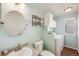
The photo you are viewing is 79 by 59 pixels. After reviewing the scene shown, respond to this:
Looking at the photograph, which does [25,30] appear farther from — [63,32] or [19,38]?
[63,32]

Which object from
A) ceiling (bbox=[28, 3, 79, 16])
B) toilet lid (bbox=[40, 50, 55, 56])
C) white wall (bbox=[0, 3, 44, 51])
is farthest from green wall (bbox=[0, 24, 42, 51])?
ceiling (bbox=[28, 3, 79, 16])

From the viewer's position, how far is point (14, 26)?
124 centimetres

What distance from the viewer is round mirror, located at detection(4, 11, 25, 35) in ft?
3.86

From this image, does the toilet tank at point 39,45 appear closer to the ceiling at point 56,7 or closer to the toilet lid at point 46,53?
the toilet lid at point 46,53

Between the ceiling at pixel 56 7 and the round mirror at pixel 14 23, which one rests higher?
the ceiling at pixel 56 7

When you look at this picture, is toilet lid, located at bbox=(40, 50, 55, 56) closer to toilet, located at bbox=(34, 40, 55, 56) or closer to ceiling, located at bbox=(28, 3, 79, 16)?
toilet, located at bbox=(34, 40, 55, 56)

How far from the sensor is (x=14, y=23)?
1243 mm

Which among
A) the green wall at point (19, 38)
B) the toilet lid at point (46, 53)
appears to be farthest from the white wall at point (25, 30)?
the toilet lid at point (46, 53)

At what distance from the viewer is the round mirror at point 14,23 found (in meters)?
1.18

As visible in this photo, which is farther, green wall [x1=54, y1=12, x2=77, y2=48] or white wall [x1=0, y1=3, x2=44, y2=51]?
green wall [x1=54, y1=12, x2=77, y2=48]

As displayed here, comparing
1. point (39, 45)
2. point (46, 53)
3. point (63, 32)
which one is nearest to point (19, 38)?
point (39, 45)

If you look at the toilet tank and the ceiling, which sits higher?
the ceiling

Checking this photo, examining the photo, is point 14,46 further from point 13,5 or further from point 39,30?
point 13,5

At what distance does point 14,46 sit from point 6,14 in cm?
47
